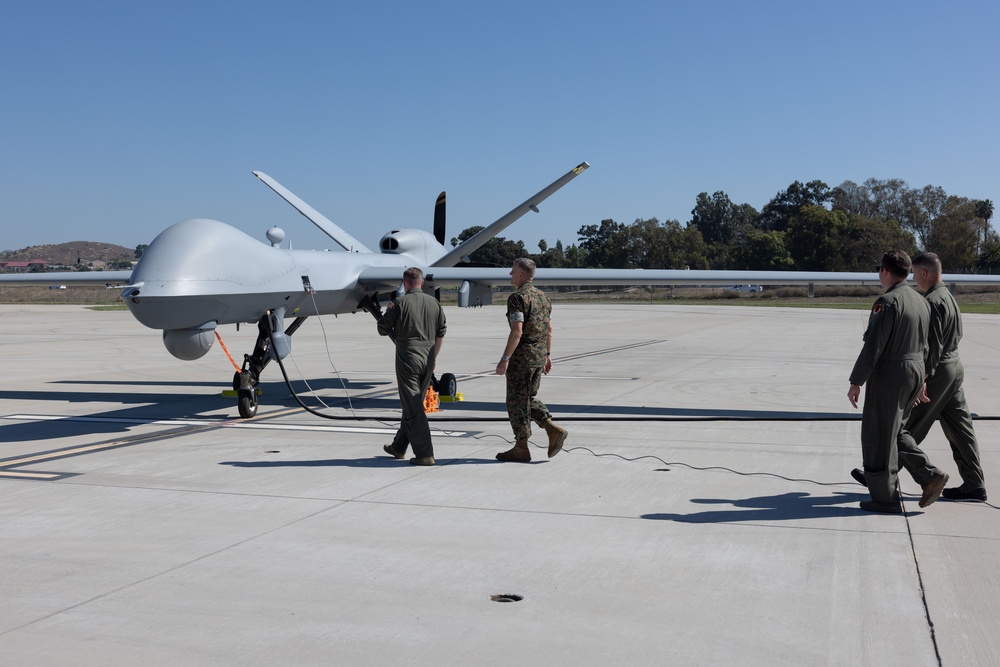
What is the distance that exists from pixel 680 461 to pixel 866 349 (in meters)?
2.78

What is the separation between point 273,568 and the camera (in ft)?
18.2

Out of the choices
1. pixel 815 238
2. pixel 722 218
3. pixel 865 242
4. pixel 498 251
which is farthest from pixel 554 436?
pixel 722 218

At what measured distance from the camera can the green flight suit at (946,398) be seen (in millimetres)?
7082

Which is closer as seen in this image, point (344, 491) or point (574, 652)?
point (574, 652)

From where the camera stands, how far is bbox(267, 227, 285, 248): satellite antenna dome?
44.0 feet

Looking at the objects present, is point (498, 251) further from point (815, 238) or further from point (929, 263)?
point (929, 263)

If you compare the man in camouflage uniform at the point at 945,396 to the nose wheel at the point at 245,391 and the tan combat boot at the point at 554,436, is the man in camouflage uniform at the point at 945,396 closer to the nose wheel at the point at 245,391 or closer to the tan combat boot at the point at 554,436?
the tan combat boot at the point at 554,436

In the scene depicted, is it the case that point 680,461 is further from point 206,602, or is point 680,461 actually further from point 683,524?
point 206,602

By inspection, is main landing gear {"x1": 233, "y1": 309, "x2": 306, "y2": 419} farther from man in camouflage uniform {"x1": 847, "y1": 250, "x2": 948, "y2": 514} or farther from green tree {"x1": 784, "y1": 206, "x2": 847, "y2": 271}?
green tree {"x1": 784, "y1": 206, "x2": 847, "y2": 271}

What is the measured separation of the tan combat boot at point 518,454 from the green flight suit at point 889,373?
3326 mm

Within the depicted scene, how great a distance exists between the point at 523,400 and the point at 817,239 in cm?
10321

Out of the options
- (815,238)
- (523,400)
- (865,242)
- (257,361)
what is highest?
(815,238)

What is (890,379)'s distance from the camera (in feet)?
21.9

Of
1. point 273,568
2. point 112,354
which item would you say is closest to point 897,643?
point 273,568
